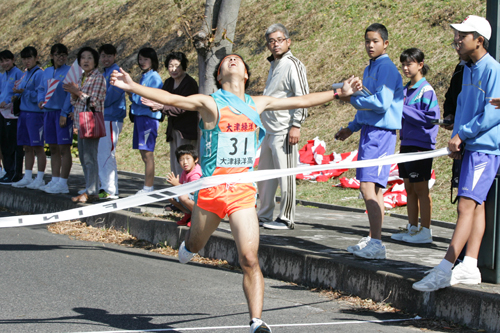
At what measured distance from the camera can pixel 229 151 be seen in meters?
4.27

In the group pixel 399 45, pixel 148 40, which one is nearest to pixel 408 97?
pixel 399 45

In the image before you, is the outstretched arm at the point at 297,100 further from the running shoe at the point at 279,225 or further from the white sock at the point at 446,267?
the running shoe at the point at 279,225

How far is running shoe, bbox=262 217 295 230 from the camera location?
7.25 m

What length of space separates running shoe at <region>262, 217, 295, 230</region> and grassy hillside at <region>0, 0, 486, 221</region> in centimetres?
266

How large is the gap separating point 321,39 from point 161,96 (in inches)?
564

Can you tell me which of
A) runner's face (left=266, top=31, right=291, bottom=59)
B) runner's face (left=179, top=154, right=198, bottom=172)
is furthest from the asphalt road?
runner's face (left=266, top=31, right=291, bottom=59)

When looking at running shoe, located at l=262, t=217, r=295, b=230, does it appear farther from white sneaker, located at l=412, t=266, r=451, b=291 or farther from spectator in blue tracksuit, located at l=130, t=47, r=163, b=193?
white sneaker, located at l=412, t=266, r=451, b=291

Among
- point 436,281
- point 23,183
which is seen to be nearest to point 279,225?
point 436,281

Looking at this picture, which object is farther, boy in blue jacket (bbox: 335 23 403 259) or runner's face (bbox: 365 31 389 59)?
runner's face (bbox: 365 31 389 59)

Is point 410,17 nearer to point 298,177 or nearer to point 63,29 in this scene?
point 298,177

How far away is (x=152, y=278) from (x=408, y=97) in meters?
3.58

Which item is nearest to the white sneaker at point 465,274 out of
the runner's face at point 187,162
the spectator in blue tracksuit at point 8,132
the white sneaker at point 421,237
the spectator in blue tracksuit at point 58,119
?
the white sneaker at point 421,237

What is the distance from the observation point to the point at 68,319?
14.5 feet

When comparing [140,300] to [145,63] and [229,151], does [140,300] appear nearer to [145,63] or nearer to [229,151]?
[229,151]
